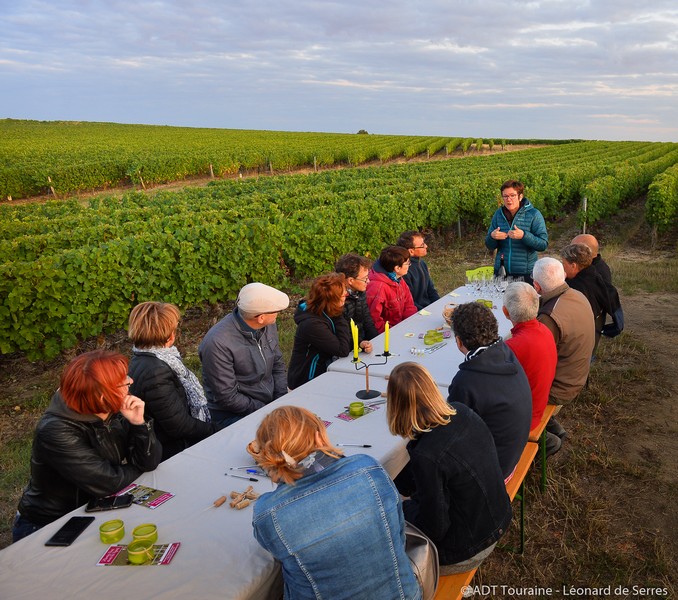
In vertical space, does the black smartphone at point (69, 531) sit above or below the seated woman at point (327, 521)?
below

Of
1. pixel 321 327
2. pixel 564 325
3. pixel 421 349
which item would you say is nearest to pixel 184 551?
pixel 321 327

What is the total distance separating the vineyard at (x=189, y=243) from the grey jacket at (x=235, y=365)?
3.77 metres

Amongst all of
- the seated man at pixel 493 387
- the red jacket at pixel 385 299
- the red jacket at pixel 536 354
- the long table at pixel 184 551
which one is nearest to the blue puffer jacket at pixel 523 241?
the red jacket at pixel 385 299

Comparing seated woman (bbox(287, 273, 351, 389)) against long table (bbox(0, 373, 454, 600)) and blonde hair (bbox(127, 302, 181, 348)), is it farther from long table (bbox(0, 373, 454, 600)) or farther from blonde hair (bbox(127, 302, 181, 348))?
long table (bbox(0, 373, 454, 600))

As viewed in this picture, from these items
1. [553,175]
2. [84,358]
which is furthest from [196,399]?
[553,175]

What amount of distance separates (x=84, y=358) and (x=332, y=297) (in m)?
2.07

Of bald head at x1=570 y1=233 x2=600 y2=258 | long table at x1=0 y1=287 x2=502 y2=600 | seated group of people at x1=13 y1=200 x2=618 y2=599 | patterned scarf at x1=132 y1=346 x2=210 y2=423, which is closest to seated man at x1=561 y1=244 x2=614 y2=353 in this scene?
bald head at x1=570 y1=233 x2=600 y2=258

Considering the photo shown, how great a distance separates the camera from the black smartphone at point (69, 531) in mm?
2230

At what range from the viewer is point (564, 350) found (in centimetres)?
420

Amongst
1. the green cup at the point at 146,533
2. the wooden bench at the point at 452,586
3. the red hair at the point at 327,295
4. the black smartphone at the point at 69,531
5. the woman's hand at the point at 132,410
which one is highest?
the red hair at the point at 327,295

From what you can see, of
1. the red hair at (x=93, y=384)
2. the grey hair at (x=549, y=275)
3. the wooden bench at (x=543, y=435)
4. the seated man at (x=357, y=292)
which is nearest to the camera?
the red hair at (x=93, y=384)

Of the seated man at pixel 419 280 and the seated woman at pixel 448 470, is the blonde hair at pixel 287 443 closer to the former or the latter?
the seated woman at pixel 448 470

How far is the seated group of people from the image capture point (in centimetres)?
187

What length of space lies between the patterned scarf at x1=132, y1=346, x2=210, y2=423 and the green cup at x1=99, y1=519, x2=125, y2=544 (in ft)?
4.10
